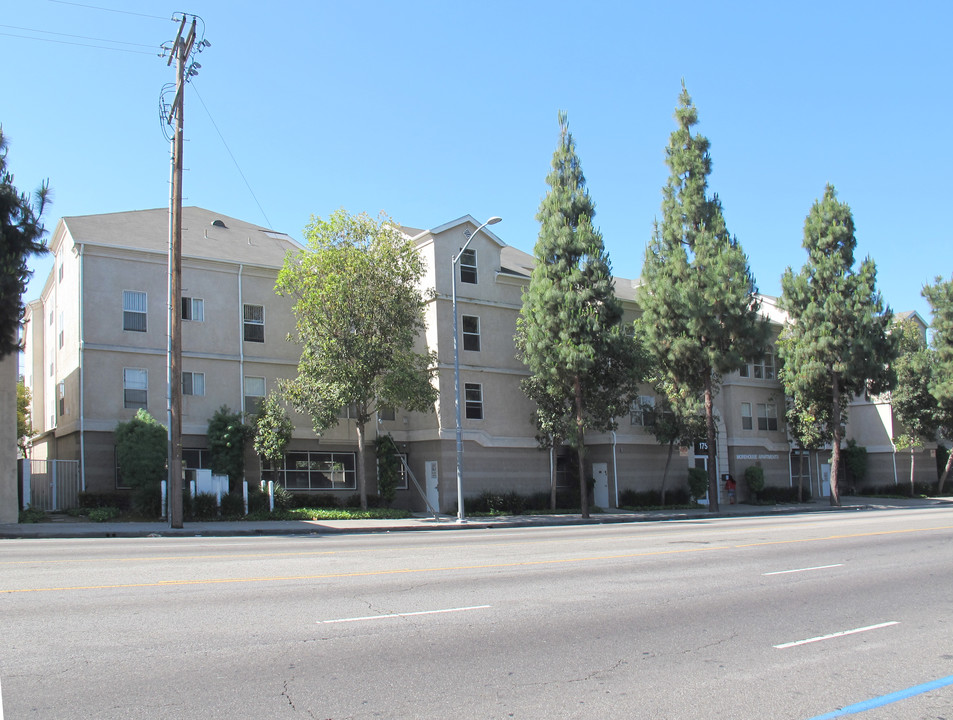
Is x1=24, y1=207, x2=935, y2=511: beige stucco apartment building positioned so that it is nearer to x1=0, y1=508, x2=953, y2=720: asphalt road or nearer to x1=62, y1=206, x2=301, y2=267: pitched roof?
x1=62, y1=206, x2=301, y2=267: pitched roof

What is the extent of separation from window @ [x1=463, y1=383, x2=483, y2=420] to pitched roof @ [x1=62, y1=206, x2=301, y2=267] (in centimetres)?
908

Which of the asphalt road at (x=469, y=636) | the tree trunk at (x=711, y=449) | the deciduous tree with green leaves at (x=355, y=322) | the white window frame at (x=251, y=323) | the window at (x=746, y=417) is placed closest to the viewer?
the asphalt road at (x=469, y=636)

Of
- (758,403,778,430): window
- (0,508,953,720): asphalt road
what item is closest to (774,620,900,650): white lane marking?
(0,508,953,720): asphalt road

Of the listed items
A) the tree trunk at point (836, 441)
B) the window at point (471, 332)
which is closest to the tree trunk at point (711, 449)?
the tree trunk at point (836, 441)

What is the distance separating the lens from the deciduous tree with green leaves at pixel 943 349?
45.1 meters

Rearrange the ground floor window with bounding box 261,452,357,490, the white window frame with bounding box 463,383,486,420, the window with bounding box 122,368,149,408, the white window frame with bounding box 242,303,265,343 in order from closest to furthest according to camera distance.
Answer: the window with bounding box 122,368,149,408 → the ground floor window with bounding box 261,452,357,490 → the white window frame with bounding box 242,303,265,343 → the white window frame with bounding box 463,383,486,420

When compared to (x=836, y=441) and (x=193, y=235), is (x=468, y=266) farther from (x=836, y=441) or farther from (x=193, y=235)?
(x=836, y=441)

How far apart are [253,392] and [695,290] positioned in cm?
1873

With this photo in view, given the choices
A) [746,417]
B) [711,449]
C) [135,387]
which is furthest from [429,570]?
[746,417]

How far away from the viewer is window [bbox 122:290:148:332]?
29.9 meters

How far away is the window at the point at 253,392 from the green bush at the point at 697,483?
66.3ft

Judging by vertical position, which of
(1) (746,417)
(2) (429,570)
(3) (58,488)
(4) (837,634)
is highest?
Result: (1) (746,417)

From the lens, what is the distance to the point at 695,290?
3519 cm

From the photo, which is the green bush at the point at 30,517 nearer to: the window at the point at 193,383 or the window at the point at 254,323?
→ the window at the point at 193,383
